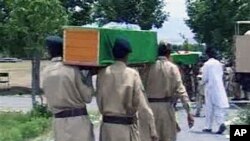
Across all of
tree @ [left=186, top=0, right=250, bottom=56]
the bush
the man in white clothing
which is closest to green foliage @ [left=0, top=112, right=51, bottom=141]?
the bush

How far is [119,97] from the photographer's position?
7.30 m

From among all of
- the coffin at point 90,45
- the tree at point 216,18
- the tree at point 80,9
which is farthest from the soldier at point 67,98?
the tree at point 80,9

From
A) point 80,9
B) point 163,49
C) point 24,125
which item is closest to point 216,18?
point 80,9

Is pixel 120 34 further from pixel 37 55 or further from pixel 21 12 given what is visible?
pixel 37 55

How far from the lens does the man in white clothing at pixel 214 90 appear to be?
46.3 ft

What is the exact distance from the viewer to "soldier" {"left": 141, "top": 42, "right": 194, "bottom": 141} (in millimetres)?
8742

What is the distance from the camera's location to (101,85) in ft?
24.4

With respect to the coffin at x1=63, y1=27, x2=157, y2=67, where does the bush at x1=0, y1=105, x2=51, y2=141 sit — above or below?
below

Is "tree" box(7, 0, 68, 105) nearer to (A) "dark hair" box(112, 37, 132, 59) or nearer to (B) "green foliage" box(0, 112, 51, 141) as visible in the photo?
(B) "green foliage" box(0, 112, 51, 141)

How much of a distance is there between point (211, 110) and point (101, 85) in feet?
24.4

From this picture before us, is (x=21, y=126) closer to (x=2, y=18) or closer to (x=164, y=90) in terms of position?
(x=164, y=90)

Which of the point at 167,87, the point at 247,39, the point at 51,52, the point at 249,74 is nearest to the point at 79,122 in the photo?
the point at 51,52

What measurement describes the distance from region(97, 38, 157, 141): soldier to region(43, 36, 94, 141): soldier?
6.8 inches

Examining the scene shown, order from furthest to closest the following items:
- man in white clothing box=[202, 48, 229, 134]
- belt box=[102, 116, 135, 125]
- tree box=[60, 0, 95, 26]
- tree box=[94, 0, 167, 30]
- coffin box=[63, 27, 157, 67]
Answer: tree box=[60, 0, 95, 26] < tree box=[94, 0, 167, 30] < man in white clothing box=[202, 48, 229, 134] < belt box=[102, 116, 135, 125] < coffin box=[63, 27, 157, 67]
